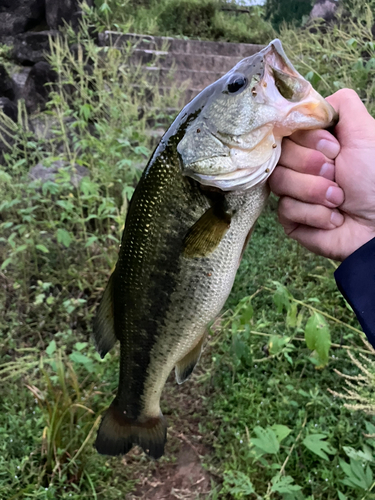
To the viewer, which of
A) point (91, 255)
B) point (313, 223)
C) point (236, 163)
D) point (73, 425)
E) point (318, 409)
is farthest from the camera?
point (91, 255)

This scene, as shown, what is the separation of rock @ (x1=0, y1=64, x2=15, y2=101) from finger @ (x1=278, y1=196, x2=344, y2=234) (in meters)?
6.60

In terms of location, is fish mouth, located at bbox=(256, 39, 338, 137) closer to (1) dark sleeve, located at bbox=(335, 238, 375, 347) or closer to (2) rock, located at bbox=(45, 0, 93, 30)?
(1) dark sleeve, located at bbox=(335, 238, 375, 347)

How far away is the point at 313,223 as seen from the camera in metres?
1.13

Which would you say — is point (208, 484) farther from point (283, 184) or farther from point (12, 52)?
point (12, 52)

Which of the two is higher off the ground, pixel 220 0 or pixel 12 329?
pixel 220 0

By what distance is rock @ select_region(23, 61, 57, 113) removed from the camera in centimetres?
611

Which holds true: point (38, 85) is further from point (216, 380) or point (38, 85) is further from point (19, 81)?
point (216, 380)

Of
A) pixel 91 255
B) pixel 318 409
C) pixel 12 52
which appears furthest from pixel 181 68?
pixel 318 409

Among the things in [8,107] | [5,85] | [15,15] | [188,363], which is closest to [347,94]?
[188,363]

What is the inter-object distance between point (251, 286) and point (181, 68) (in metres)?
5.53

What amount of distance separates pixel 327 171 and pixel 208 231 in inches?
15.5

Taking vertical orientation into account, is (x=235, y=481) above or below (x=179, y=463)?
above

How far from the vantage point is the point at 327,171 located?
106 cm

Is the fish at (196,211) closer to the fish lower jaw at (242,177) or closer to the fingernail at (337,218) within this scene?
the fish lower jaw at (242,177)
